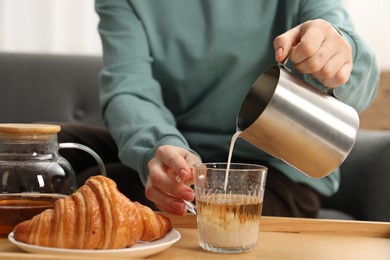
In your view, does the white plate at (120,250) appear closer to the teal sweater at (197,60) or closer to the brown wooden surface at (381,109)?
the teal sweater at (197,60)

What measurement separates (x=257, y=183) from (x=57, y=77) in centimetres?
146

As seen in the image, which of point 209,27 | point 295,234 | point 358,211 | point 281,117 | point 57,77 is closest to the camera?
point 281,117

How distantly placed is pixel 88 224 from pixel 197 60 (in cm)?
83

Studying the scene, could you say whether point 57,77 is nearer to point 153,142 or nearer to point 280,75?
point 153,142

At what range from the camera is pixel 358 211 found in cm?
189

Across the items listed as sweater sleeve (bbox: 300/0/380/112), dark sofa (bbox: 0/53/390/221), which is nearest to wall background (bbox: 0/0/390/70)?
dark sofa (bbox: 0/53/390/221)

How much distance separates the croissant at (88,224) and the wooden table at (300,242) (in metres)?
0.03

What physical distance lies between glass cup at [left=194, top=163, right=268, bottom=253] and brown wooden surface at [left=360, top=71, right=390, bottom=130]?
1.48 m

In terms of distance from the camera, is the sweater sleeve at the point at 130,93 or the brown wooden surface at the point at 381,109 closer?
the sweater sleeve at the point at 130,93

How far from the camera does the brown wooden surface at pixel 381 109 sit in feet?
7.43

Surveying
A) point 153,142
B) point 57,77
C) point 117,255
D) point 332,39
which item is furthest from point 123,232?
point 57,77

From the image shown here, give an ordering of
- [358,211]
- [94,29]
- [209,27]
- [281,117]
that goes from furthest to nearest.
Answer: [94,29] < [358,211] < [209,27] < [281,117]

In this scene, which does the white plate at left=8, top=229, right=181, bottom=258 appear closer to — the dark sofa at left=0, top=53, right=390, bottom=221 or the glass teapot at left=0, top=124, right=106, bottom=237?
the glass teapot at left=0, top=124, right=106, bottom=237

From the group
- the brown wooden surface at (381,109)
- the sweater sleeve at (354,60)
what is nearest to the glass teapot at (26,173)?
the sweater sleeve at (354,60)
